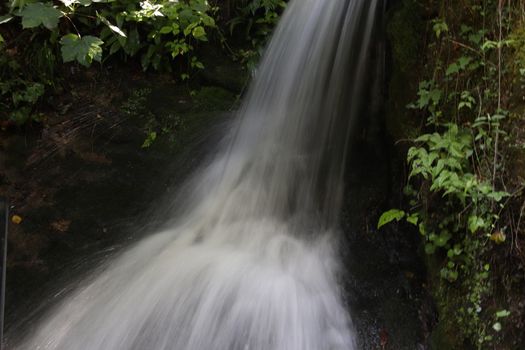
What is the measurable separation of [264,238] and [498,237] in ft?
5.50

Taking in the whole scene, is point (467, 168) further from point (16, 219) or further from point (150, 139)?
point (16, 219)

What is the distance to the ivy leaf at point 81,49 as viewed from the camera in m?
4.62

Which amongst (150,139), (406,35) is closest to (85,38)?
(150,139)

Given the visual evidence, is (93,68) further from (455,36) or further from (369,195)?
(455,36)


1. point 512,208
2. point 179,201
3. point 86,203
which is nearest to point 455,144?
point 512,208

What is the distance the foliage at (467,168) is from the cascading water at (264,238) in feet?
2.28

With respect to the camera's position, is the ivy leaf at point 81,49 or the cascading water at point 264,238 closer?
the cascading water at point 264,238

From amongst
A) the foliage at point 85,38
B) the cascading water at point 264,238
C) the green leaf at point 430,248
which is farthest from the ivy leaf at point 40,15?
the green leaf at point 430,248

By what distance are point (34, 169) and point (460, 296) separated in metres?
3.59

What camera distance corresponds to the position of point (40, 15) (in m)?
4.66

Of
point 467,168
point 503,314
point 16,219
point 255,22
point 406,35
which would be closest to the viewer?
point 503,314

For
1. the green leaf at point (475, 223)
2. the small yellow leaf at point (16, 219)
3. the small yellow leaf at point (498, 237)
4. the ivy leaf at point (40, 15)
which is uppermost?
the ivy leaf at point (40, 15)

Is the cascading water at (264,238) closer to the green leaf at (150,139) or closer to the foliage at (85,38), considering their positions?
the green leaf at (150,139)

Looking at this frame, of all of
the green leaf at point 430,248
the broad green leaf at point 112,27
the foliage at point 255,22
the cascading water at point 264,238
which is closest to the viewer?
the green leaf at point 430,248
